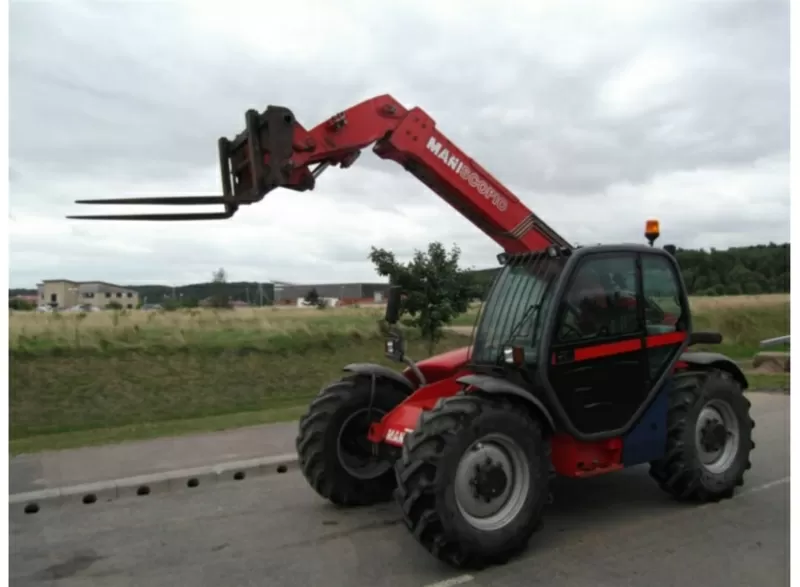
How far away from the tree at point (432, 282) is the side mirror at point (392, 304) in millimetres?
8353

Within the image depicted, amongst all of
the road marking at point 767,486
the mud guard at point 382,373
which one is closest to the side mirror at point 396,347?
the mud guard at point 382,373

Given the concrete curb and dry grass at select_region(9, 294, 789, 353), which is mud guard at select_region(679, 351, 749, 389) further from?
dry grass at select_region(9, 294, 789, 353)

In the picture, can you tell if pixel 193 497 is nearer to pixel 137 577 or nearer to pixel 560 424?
pixel 137 577

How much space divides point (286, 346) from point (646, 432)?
16.0 meters

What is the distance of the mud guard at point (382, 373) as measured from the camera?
7031 mm

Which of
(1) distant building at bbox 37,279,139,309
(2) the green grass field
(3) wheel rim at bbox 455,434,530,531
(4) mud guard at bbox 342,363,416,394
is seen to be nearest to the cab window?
(3) wheel rim at bbox 455,434,530,531

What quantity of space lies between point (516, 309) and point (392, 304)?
1113 millimetres

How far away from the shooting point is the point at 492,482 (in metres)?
5.40

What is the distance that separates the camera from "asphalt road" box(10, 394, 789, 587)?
5.19 meters

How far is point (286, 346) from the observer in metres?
21.5

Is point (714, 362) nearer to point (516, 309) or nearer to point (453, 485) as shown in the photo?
point (516, 309)

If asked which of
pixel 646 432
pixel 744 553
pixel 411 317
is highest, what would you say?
pixel 411 317

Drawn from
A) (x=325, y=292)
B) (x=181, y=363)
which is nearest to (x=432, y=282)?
(x=181, y=363)

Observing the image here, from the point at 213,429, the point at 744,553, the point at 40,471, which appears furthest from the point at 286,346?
the point at 744,553
